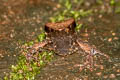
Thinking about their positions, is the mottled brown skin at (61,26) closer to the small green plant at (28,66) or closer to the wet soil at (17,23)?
the small green plant at (28,66)

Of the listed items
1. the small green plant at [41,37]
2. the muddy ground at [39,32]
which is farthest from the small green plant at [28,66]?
the small green plant at [41,37]

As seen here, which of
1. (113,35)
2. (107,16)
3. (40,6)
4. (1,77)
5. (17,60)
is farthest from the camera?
(40,6)

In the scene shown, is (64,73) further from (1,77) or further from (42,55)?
(1,77)

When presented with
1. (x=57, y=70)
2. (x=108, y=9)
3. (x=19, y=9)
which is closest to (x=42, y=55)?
(x=57, y=70)

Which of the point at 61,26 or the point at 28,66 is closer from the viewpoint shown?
the point at 28,66

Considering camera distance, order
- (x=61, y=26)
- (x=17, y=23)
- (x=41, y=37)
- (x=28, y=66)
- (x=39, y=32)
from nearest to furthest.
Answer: (x=28, y=66) < (x=61, y=26) < (x=41, y=37) < (x=39, y=32) < (x=17, y=23)

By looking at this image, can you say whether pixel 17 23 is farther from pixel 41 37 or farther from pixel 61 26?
pixel 61 26

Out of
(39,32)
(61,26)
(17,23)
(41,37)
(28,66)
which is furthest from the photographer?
(17,23)

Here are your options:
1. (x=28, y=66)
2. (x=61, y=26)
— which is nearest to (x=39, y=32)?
(x=61, y=26)

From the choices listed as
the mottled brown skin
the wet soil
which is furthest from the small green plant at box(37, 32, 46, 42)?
the mottled brown skin
